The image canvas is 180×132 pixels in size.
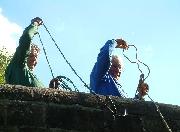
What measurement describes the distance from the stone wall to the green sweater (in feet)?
4.26

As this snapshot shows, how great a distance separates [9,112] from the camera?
10.4ft

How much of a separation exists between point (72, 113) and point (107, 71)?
5.78 ft

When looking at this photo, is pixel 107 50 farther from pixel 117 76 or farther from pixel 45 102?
pixel 45 102

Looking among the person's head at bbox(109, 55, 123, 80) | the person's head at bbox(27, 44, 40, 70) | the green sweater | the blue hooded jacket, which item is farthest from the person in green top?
the person's head at bbox(109, 55, 123, 80)

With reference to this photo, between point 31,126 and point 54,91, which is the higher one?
point 54,91

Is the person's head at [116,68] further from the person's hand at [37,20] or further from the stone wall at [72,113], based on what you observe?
the stone wall at [72,113]

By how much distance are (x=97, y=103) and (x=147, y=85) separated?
1.59 meters

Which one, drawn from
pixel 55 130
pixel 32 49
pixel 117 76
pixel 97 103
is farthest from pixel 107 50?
pixel 55 130

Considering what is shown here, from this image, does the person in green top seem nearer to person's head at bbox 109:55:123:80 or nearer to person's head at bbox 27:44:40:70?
person's head at bbox 27:44:40:70

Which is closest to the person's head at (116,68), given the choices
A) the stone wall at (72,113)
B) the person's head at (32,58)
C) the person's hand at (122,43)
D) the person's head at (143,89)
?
the person's hand at (122,43)

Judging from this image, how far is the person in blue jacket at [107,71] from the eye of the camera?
4.90 meters

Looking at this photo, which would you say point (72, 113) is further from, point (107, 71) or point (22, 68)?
point (107, 71)

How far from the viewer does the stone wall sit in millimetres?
3168

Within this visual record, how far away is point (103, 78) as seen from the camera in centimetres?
495
